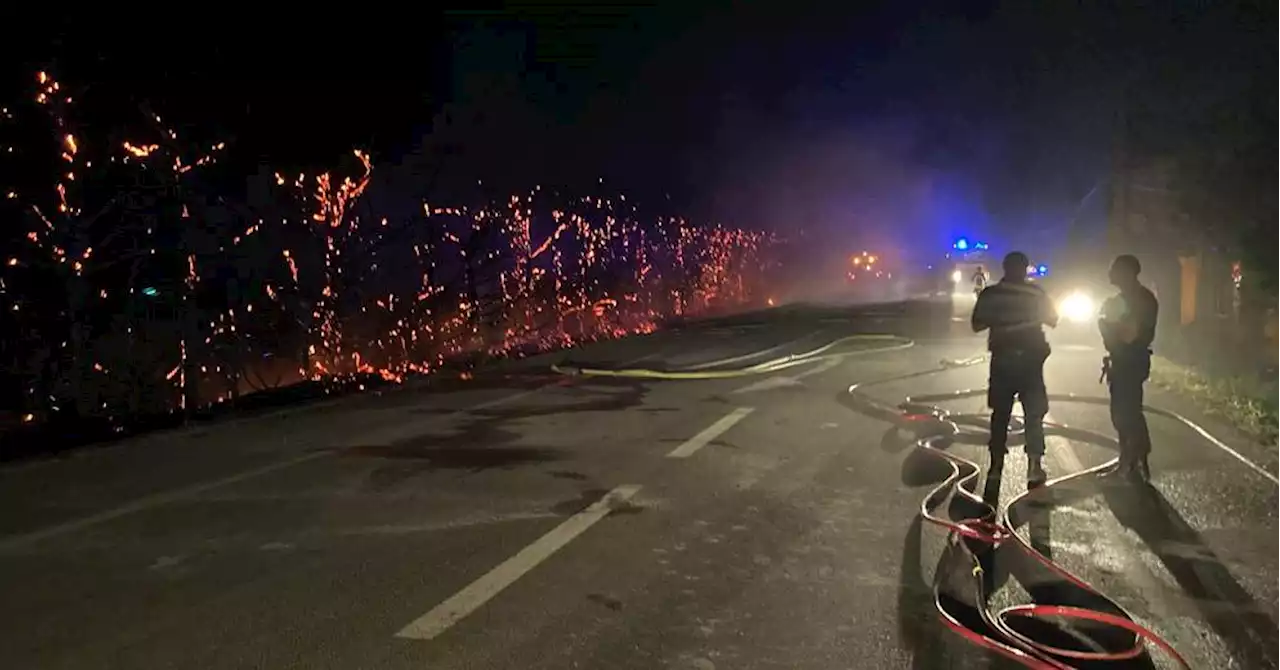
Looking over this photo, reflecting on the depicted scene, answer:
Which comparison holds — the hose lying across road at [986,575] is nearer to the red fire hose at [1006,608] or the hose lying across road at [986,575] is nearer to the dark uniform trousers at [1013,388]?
the red fire hose at [1006,608]

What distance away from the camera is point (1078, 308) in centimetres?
3003

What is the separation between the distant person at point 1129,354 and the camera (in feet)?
31.2

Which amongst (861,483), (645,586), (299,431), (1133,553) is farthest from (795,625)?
(299,431)

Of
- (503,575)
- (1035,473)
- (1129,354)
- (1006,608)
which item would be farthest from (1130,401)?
(503,575)

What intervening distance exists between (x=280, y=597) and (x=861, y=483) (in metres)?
4.97

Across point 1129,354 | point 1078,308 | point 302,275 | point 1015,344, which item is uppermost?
point 302,275

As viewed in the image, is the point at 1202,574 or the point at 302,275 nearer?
the point at 1202,574

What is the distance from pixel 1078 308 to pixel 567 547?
25.5m

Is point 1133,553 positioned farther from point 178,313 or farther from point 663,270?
point 663,270

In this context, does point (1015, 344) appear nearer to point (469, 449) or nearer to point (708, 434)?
point (708, 434)

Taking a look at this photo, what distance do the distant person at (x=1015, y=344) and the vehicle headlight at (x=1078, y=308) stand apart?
2043 centimetres

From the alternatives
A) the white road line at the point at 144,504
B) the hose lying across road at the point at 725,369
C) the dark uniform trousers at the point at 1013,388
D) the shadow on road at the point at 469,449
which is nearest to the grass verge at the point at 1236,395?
the dark uniform trousers at the point at 1013,388

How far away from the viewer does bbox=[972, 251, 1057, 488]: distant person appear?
9398 millimetres

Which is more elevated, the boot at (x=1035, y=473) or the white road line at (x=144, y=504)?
the boot at (x=1035, y=473)
